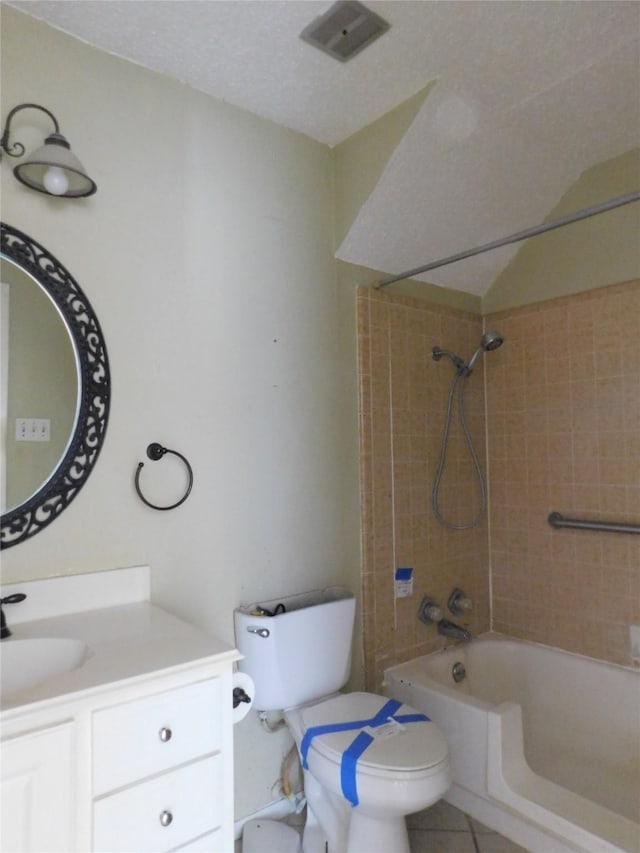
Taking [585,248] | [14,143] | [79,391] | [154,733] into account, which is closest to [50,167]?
[14,143]

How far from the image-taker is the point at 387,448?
2.16 metres

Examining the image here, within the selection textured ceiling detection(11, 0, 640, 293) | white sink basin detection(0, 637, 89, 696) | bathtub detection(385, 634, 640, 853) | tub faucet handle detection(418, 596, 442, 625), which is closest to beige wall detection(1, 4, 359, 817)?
textured ceiling detection(11, 0, 640, 293)

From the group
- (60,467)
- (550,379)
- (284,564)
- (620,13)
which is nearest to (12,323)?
(60,467)

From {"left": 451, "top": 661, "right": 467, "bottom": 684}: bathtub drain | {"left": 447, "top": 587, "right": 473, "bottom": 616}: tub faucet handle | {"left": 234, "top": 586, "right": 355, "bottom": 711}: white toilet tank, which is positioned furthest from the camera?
{"left": 447, "top": 587, "right": 473, "bottom": 616}: tub faucet handle

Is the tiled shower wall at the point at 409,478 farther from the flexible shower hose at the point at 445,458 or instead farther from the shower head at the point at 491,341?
the shower head at the point at 491,341

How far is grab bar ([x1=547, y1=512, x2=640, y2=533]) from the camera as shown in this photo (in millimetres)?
2065

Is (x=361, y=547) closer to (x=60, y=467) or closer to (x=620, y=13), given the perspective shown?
(x=60, y=467)

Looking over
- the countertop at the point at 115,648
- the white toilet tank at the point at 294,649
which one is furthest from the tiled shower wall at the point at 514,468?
the countertop at the point at 115,648

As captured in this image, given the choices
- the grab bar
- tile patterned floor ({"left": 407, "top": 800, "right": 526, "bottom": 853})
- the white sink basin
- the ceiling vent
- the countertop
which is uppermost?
the ceiling vent

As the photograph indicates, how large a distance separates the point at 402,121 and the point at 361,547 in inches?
60.9

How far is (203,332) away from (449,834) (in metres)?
1.85

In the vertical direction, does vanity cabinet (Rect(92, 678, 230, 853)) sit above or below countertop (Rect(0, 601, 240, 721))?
below

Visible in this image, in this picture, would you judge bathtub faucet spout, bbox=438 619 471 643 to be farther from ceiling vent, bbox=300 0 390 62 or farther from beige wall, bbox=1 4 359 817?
ceiling vent, bbox=300 0 390 62

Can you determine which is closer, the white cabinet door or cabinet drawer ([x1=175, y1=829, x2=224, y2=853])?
the white cabinet door
